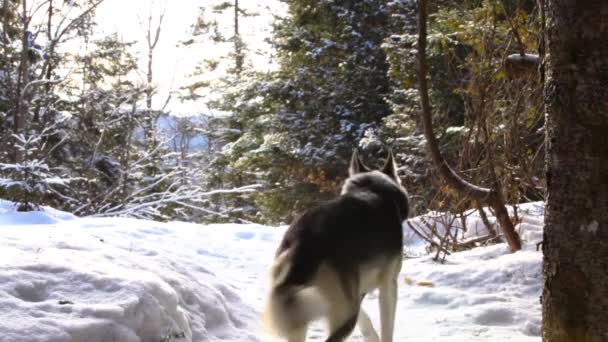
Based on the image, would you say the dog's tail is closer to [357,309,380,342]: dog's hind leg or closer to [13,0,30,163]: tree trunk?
[357,309,380,342]: dog's hind leg

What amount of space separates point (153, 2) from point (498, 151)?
71.5ft

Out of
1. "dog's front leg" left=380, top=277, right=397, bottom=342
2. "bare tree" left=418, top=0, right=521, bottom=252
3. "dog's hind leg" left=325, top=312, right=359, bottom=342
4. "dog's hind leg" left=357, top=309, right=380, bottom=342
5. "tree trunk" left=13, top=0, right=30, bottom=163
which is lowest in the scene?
"dog's hind leg" left=357, top=309, right=380, bottom=342

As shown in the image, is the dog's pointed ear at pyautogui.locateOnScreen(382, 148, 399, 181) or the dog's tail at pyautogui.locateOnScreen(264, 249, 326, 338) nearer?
the dog's tail at pyautogui.locateOnScreen(264, 249, 326, 338)

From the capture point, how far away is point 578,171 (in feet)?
8.00

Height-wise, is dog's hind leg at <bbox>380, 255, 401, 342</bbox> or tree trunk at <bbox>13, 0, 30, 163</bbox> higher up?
tree trunk at <bbox>13, 0, 30, 163</bbox>

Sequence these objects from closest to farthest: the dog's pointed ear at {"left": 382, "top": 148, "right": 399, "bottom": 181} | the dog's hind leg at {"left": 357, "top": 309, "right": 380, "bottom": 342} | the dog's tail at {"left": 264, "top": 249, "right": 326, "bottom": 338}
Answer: the dog's tail at {"left": 264, "top": 249, "right": 326, "bottom": 338}, the dog's hind leg at {"left": 357, "top": 309, "right": 380, "bottom": 342}, the dog's pointed ear at {"left": 382, "top": 148, "right": 399, "bottom": 181}

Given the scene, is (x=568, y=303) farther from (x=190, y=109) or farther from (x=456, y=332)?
(x=190, y=109)

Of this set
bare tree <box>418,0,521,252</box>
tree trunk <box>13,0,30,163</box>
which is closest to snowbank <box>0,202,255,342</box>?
bare tree <box>418,0,521,252</box>

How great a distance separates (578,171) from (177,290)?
2709 millimetres

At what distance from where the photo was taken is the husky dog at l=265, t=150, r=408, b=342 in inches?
105

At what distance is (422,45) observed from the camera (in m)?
5.59

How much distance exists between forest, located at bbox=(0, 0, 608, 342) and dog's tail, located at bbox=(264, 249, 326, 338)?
1.18 m

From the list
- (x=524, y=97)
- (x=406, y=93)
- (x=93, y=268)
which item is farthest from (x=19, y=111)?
(x=524, y=97)

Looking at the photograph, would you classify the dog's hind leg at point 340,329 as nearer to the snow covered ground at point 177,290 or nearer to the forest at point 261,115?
the snow covered ground at point 177,290
